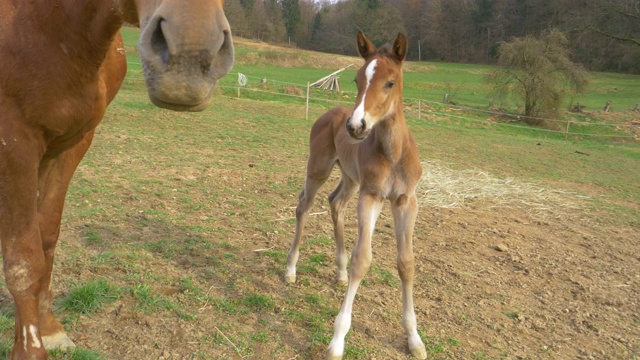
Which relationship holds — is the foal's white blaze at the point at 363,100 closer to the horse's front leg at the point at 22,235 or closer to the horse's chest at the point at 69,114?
the horse's chest at the point at 69,114

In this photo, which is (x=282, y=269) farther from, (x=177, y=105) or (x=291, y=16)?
(x=291, y=16)

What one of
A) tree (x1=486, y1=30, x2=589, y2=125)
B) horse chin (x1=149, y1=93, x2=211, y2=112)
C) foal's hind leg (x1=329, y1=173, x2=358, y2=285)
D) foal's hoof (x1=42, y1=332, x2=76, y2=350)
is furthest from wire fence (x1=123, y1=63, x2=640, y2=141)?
horse chin (x1=149, y1=93, x2=211, y2=112)

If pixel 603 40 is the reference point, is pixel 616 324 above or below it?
below

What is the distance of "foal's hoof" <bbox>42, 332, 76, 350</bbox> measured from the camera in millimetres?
2707

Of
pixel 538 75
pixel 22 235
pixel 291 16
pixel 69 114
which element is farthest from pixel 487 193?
pixel 291 16

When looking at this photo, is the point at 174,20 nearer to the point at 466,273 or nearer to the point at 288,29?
the point at 466,273

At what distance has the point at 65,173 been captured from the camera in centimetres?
274

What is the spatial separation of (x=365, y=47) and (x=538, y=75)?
24.0 m

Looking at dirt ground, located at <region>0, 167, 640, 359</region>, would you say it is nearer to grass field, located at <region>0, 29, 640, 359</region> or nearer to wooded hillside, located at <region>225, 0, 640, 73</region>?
grass field, located at <region>0, 29, 640, 359</region>

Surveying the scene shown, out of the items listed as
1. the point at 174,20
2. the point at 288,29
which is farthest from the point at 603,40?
the point at 174,20

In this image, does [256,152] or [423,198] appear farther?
[256,152]

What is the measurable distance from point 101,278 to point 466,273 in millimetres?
3320

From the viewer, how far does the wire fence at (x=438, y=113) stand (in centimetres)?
2042

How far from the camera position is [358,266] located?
3.21 metres
